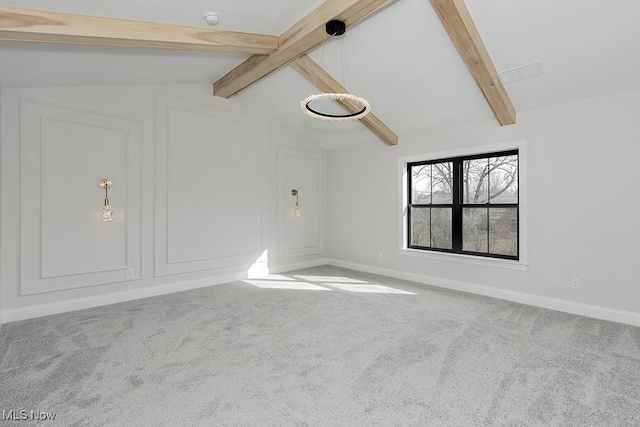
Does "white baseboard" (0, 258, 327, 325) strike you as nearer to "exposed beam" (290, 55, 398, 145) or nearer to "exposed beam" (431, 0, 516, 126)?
"exposed beam" (290, 55, 398, 145)

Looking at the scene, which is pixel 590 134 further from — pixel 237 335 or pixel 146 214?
pixel 146 214

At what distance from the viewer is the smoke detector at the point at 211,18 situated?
2773 millimetres

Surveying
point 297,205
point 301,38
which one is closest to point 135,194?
point 297,205

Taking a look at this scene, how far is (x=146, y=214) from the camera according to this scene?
169 inches

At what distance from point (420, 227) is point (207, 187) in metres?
3.54

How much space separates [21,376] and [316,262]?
4.75 meters

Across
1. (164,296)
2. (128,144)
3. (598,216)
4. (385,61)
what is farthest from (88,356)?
(598,216)

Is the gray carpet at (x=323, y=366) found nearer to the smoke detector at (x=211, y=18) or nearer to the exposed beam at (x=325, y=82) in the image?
the exposed beam at (x=325, y=82)

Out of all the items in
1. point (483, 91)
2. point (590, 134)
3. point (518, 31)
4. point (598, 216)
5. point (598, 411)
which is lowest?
point (598, 411)

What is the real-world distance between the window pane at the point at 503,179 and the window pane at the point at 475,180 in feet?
0.23

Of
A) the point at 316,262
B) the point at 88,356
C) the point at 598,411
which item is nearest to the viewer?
the point at 598,411

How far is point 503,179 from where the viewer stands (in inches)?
169

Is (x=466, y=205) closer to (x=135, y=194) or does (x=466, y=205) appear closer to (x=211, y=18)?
(x=211, y=18)

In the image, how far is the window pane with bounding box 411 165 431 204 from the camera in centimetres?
516
